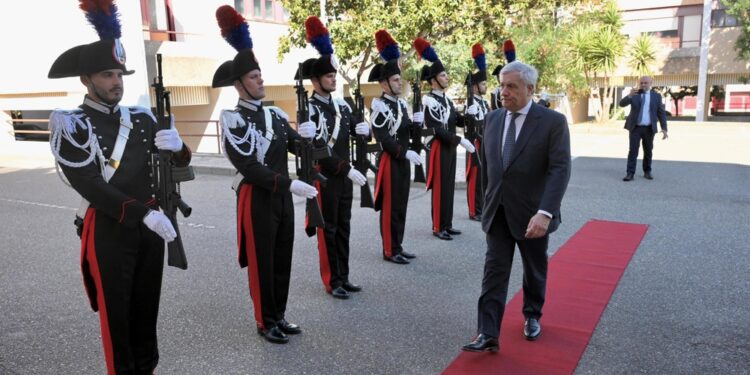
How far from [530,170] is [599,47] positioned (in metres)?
21.9

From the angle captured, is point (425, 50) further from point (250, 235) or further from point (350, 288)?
point (250, 235)

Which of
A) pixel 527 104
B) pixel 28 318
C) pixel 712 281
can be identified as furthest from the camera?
pixel 712 281

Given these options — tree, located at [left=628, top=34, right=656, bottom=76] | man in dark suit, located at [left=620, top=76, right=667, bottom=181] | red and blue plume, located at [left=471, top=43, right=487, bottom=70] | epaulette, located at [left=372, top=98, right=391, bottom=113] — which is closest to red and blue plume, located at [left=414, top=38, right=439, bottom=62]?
red and blue plume, located at [left=471, top=43, right=487, bottom=70]

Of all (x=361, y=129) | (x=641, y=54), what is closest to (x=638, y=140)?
(x=361, y=129)

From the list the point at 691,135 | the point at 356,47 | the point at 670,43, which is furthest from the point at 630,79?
the point at 356,47

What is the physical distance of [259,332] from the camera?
4.21 meters

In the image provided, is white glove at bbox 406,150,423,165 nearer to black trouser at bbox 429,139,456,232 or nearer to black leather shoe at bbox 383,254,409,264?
black trouser at bbox 429,139,456,232

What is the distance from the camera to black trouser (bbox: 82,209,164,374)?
3102 millimetres

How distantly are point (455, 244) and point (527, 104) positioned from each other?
3079 millimetres

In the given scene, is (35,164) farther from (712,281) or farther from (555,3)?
(712,281)

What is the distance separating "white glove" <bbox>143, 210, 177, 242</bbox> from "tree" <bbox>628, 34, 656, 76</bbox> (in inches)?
1025

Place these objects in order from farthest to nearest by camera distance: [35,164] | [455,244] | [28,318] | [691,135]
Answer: [691,135] → [35,164] → [455,244] → [28,318]

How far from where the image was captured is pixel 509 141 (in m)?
3.80

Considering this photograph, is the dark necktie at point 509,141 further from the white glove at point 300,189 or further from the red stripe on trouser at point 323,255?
the red stripe on trouser at point 323,255
